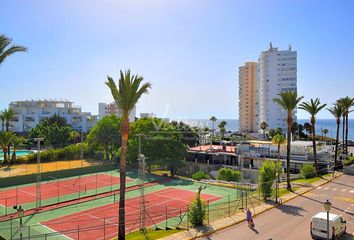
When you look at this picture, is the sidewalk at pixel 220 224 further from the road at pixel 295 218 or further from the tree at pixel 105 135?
the tree at pixel 105 135

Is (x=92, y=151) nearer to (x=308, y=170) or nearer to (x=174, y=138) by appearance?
(x=174, y=138)

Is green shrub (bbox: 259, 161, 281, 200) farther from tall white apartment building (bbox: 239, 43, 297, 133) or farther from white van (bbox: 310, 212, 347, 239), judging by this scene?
tall white apartment building (bbox: 239, 43, 297, 133)

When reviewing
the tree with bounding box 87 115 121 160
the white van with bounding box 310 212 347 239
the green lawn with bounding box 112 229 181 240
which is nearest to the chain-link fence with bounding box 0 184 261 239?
the green lawn with bounding box 112 229 181 240

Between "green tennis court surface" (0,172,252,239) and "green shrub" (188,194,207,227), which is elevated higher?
"green shrub" (188,194,207,227)

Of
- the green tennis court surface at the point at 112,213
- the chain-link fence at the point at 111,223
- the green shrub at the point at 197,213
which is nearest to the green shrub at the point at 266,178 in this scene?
the chain-link fence at the point at 111,223

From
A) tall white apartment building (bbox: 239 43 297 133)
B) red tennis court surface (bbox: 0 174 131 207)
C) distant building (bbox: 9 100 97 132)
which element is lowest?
red tennis court surface (bbox: 0 174 131 207)

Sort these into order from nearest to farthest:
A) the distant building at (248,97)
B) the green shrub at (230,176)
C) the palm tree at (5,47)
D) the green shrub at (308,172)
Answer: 1. the palm tree at (5,47)
2. the green shrub at (308,172)
3. the green shrub at (230,176)
4. the distant building at (248,97)

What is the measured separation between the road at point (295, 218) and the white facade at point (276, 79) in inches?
4168

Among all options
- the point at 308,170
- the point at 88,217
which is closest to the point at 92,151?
the point at 88,217

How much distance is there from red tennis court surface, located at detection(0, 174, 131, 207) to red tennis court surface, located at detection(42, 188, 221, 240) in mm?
8853

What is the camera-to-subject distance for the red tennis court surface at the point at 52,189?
1575 inches

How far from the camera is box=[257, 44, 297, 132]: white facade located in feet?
454

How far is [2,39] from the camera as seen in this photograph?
2016cm

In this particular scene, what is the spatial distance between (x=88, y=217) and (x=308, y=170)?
31.0 m
